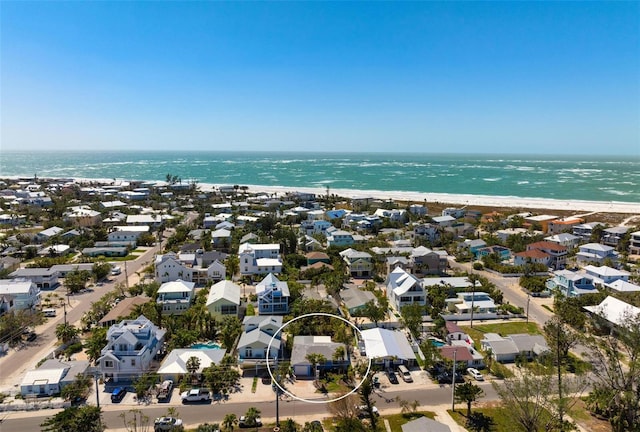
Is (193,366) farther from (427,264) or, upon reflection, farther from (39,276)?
(427,264)

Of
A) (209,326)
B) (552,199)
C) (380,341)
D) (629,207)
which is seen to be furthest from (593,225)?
(209,326)

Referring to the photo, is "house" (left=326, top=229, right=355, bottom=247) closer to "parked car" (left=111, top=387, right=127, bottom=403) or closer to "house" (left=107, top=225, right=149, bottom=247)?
"house" (left=107, top=225, right=149, bottom=247)

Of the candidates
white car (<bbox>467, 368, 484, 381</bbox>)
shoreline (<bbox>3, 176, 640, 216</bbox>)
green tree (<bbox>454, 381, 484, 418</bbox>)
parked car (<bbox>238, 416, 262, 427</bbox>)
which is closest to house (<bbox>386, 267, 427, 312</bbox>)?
white car (<bbox>467, 368, 484, 381</bbox>)

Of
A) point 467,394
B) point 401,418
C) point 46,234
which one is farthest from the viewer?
point 46,234

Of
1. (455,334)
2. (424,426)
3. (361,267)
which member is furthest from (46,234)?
(424,426)

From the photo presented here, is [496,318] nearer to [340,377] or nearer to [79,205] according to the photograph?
[340,377]

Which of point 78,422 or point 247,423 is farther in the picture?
point 247,423
